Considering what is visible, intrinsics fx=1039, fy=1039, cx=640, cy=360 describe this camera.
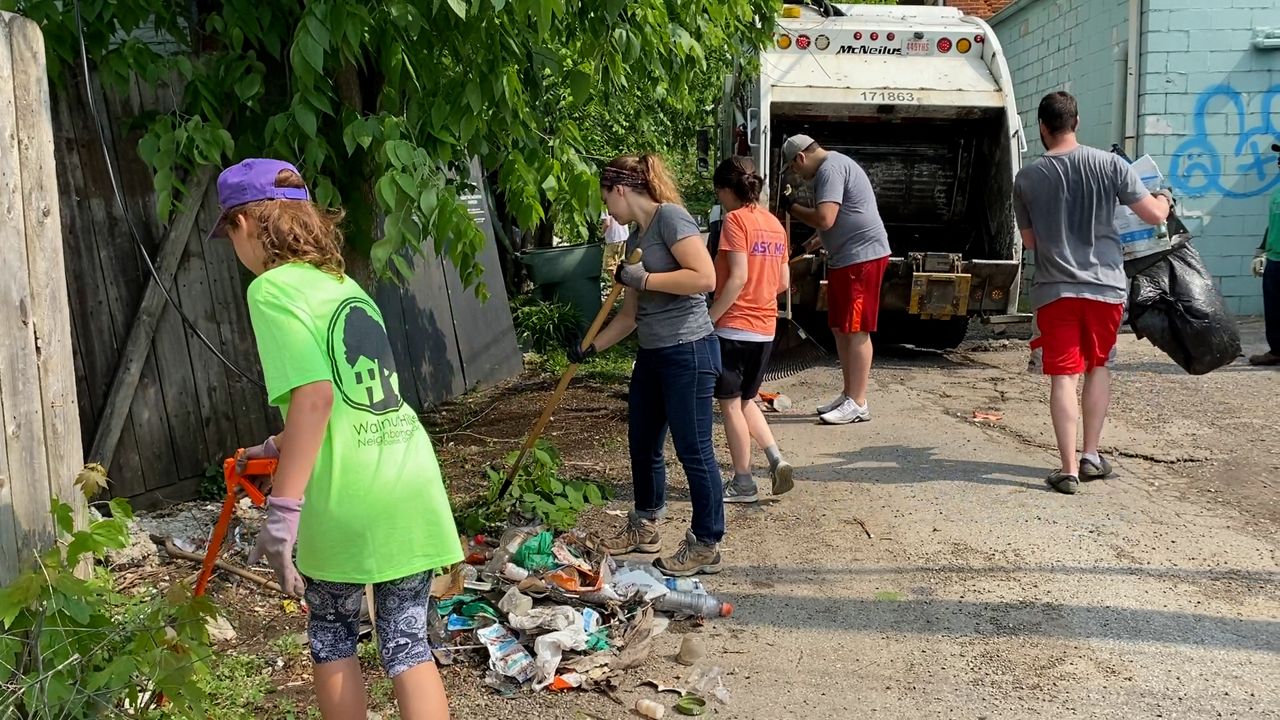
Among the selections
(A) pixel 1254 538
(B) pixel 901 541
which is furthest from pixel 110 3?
(A) pixel 1254 538

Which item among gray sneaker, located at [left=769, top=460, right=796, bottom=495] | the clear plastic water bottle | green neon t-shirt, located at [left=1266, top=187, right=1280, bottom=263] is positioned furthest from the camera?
green neon t-shirt, located at [left=1266, top=187, right=1280, bottom=263]

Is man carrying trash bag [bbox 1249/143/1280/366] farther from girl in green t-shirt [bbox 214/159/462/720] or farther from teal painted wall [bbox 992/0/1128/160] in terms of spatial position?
girl in green t-shirt [bbox 214/159/462/720]

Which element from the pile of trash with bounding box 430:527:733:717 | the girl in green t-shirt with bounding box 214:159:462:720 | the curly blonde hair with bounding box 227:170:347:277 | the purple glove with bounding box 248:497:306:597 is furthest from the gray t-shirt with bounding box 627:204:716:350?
the purple glove with bounding box 248:497:306:597

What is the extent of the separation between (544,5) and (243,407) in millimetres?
2951

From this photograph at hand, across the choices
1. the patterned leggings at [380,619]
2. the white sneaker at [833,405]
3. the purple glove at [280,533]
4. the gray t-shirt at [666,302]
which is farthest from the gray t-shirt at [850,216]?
the purple glove at [280,533]

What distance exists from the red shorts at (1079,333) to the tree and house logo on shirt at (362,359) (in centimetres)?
377

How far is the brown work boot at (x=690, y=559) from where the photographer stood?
423cm

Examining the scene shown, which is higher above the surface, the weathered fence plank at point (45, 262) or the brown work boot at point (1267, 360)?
the weathered fence plank at point (45, 262)

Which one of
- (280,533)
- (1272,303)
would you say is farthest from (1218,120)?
(280,533)

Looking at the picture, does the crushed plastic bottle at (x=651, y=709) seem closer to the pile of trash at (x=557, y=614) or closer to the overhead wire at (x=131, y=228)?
the pile of trash at (x=557, y=614)

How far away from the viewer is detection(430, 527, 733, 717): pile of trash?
3410mm

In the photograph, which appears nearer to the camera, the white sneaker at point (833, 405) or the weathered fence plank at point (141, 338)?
the weathered fence plank at point (141, 338)

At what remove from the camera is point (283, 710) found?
320 cm

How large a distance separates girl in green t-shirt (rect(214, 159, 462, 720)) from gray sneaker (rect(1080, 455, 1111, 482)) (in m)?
3.86
